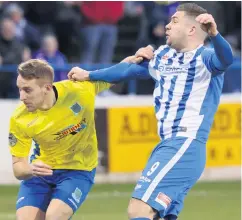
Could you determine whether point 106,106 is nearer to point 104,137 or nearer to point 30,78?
point 104,137

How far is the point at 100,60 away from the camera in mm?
16156

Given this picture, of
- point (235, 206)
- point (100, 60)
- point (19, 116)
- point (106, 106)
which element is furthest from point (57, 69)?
point (19, 116)

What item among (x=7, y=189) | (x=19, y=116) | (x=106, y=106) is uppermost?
(x=19, y=116)

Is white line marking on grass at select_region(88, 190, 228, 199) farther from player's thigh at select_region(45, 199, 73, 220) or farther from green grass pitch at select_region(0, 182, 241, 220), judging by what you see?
player's thigh at select_region(45, 199, 73, 220)

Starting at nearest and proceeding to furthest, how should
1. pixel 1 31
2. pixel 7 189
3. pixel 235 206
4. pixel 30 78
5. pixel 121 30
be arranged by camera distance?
pixel 30 78
pixel 235 206
pixel 7 189
pixel 1 31
pixel 121 30

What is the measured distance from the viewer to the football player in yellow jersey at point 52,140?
750 cm

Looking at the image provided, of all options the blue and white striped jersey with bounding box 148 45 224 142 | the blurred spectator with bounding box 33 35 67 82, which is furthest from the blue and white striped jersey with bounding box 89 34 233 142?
the blurred spectator with bounding box 33 35 67 82

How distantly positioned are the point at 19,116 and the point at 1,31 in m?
7.80

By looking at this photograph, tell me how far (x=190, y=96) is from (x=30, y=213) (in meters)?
1.57

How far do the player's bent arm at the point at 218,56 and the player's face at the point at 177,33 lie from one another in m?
0.23

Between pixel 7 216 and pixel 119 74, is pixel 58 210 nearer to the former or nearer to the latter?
pixel 119 74

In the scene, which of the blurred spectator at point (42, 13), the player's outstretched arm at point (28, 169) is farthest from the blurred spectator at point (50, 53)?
the player's outstretched arm at point (28, 169)

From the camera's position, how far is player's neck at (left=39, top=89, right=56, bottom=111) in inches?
300

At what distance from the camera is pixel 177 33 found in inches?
297
